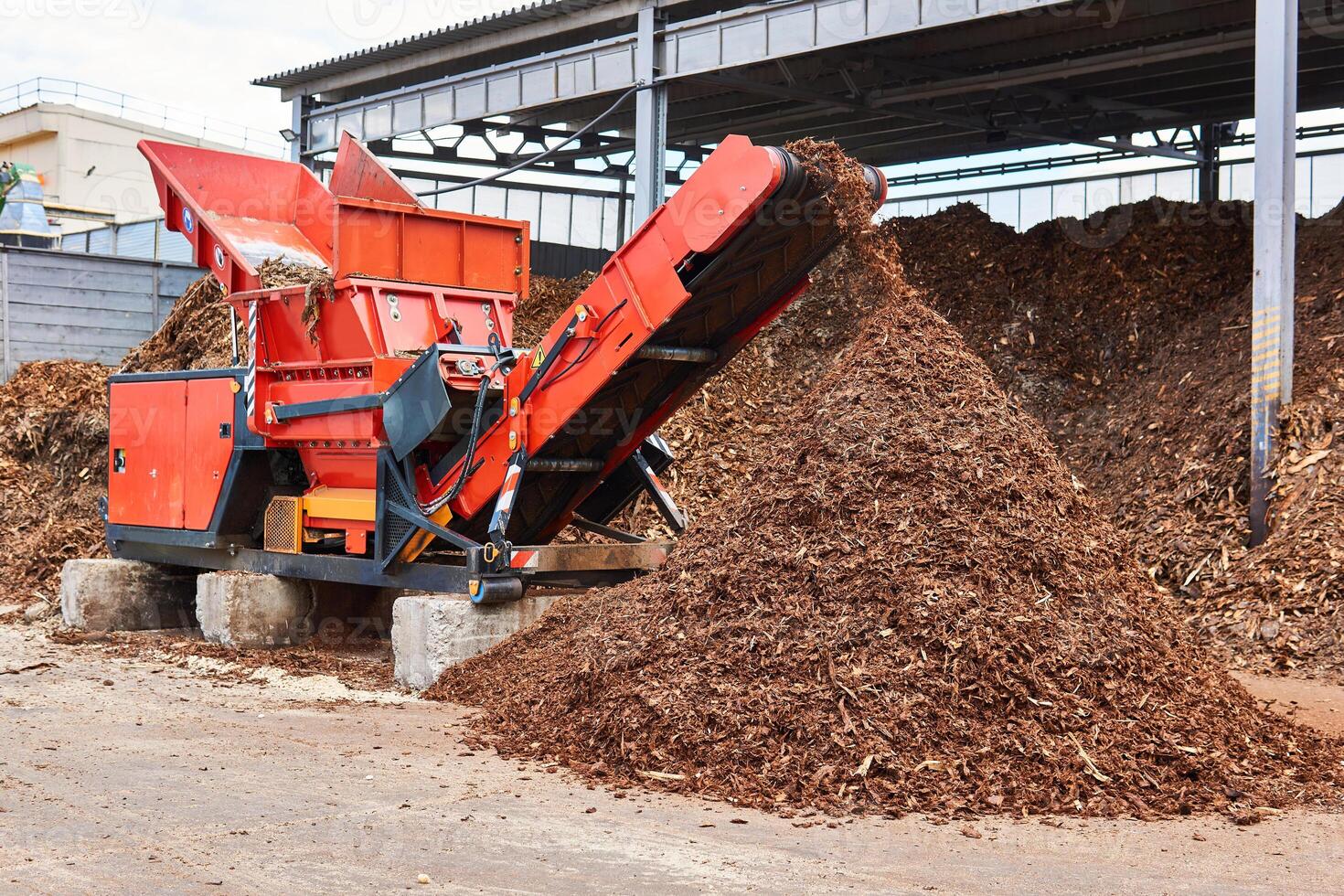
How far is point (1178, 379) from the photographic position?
12578 mm

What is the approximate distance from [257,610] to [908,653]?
16.4ft

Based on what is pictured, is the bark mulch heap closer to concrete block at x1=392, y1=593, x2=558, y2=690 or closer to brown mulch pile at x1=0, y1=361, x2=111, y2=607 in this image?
concrete block at x1=392, y1=593, x2=558, y2=690

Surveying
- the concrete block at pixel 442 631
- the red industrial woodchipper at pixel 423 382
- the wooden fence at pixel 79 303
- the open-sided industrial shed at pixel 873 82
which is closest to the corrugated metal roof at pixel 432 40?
the open-sided industrial shed at pixel 873 82

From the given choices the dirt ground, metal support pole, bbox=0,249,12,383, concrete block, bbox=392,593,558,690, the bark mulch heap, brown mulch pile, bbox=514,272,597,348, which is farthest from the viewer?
metal support pole, bbox=0,249,12,383

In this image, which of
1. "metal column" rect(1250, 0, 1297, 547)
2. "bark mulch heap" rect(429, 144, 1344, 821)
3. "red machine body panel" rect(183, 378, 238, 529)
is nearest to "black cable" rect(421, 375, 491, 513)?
"bark mulch heap" rect(429, 144, 1344, 821)

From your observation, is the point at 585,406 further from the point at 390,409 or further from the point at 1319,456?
the point at 1319,456

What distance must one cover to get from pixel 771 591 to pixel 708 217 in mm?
1959

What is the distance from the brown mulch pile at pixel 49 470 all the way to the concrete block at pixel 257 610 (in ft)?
11.2

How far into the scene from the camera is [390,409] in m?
7.69

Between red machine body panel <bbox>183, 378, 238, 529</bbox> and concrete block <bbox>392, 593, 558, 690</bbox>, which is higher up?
red machine body panel <bbox>183, 378, 238, 529</bbox>

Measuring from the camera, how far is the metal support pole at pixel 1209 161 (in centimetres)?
2014

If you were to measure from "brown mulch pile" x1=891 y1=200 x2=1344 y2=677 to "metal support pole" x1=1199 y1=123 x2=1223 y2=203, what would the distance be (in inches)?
178

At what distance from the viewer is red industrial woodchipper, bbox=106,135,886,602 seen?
704 centimetres

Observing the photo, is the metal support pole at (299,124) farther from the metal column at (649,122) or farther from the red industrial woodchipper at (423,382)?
the red industrial woodchipper at (423,382)
